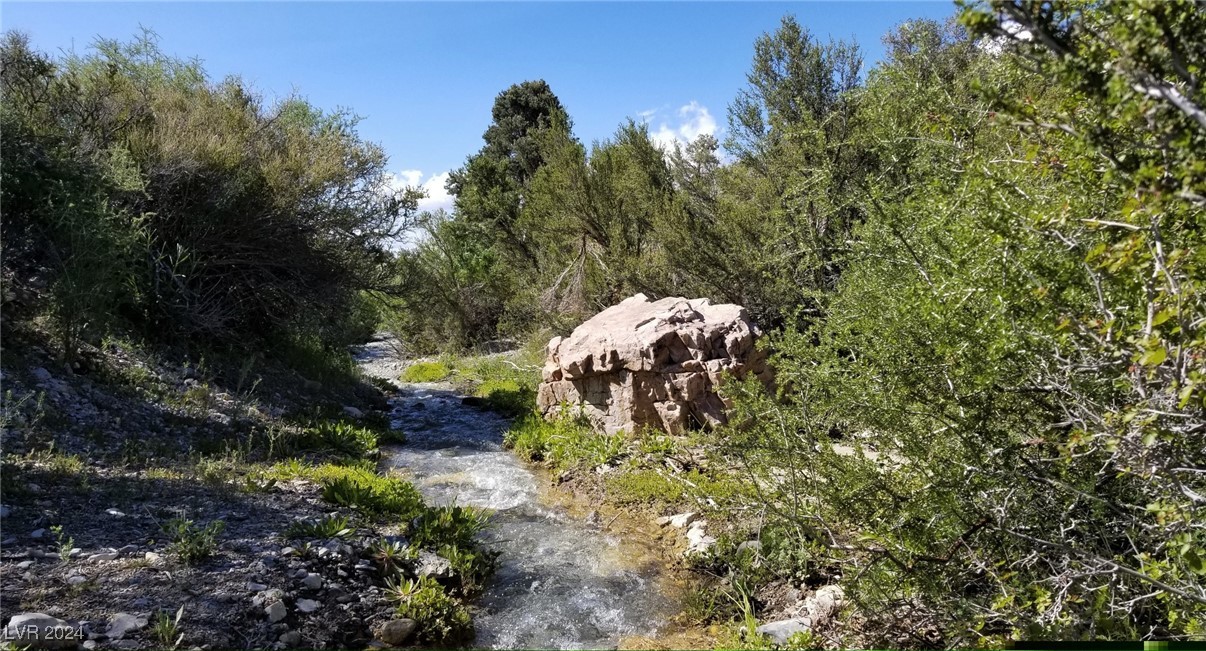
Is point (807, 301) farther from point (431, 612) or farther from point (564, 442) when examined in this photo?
point (431, 612)

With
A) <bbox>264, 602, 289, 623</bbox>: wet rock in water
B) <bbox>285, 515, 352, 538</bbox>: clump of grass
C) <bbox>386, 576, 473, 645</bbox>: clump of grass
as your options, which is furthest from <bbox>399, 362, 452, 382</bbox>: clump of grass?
<bbox>264, 602, 289, 623</bbox>: wet rock in water

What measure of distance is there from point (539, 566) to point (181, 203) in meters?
7.20

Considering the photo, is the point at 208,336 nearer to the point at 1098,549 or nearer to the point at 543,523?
the point at 543,523

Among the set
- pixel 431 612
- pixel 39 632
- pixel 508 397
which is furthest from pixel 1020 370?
pixel 508 397

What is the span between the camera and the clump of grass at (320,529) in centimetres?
493

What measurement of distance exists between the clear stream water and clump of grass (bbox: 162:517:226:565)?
5.86 feet

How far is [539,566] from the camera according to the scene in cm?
545

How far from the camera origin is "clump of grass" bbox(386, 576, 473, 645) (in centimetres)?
420

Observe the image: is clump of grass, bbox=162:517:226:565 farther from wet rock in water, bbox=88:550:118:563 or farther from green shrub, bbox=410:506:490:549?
green shrub, bbox=410:506:490:549

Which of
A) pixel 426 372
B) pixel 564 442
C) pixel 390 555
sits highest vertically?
pixel 426 372

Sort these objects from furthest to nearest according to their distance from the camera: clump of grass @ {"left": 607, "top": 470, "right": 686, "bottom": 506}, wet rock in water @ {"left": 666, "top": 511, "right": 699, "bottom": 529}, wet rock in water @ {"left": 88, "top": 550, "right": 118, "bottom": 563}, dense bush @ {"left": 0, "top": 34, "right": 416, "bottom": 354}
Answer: dense bush @ {"left": 0, "top": 34, "right": 416, "bottom": 354}
clump of grass @ {"left": 607, "top": 470, "right": 686, "bottom": 506}
wet rock in water @ {"left": 666, "top": 511, "right": 699, "bottom": 529}
wet rock in water @ {"left": 88, "top": 550, "right": 118, "bottom": 563}

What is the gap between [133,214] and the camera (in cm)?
852

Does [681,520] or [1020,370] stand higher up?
[1020,370]

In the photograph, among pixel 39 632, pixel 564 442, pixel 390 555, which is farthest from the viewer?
pixel 564 442
